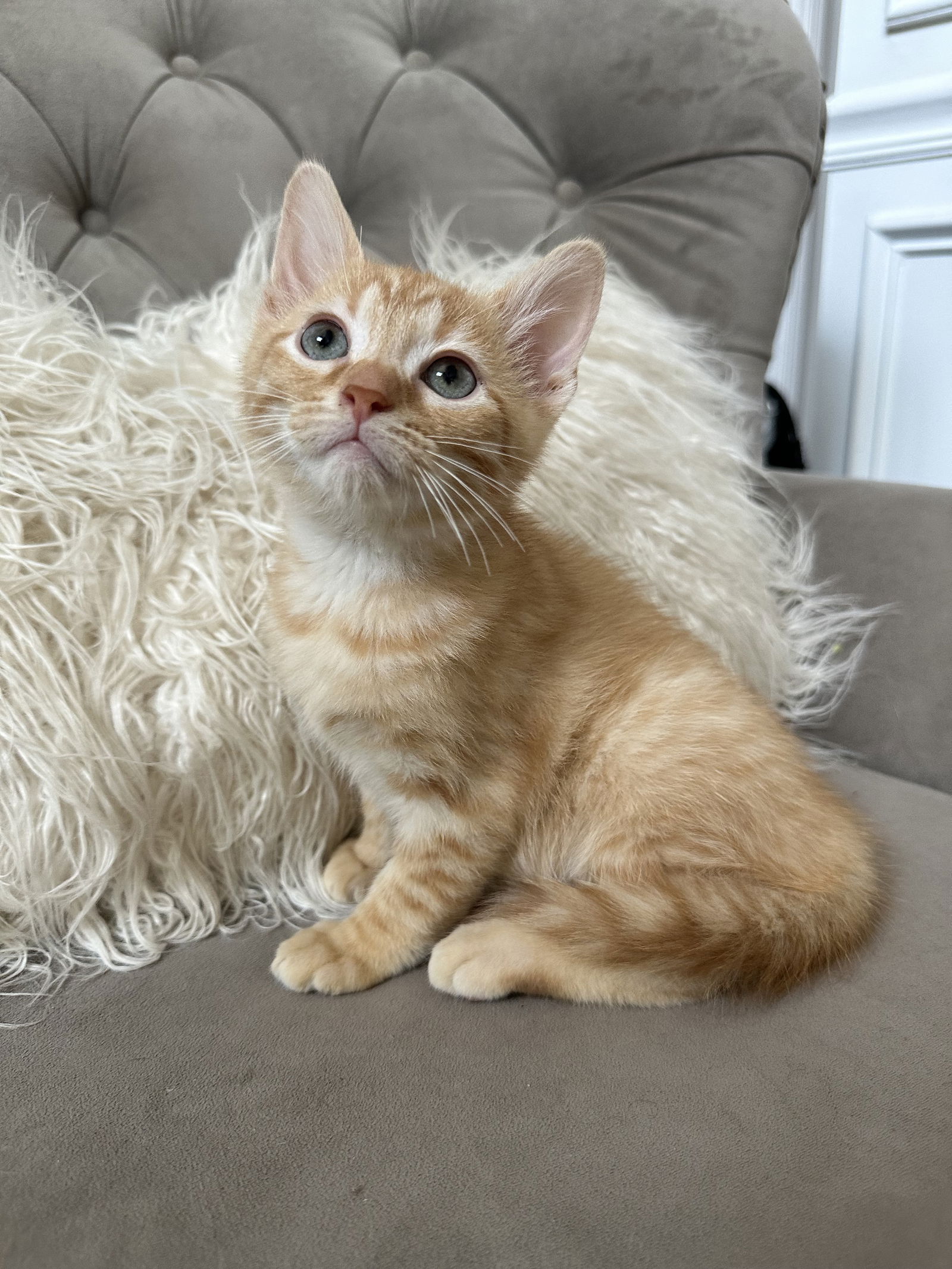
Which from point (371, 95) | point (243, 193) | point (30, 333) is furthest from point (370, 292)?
point (371, 95)

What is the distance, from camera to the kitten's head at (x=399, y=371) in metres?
0.67

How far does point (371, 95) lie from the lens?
1.18 m

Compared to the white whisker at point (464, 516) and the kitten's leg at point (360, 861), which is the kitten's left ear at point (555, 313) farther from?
the kitten's leg at point (360, 861)

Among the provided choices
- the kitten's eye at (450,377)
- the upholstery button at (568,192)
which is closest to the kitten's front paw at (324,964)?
the kitten's eye at (450,377)

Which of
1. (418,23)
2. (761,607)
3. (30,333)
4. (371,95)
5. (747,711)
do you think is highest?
(418,23)

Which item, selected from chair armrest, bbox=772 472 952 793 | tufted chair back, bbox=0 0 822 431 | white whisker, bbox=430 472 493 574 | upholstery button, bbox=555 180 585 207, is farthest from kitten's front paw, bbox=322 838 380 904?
upholstery button, bbox=555 180 585 207

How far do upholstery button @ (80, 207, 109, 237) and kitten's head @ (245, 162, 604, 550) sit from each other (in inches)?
17.8

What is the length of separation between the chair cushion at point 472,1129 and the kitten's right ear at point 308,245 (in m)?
0.60

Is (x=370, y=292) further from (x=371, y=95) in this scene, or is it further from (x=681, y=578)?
(x=371, y=95)

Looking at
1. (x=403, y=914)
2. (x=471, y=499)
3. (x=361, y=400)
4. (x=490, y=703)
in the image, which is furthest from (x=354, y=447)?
(x=403, y=914)

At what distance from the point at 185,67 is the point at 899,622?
112 cm

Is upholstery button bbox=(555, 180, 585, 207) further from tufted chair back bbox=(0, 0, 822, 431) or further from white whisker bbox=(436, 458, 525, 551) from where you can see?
white whisker bbox=(436, 458, 525, 551)

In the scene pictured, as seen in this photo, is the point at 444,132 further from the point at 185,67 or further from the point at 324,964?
the point at 324,964

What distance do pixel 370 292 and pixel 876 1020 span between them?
69cm
